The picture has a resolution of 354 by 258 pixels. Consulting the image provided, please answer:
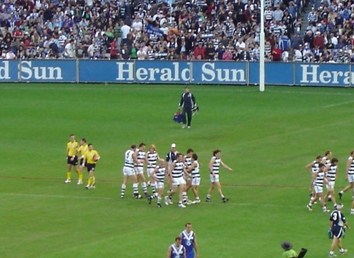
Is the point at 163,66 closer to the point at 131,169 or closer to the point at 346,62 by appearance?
the point at 346,62

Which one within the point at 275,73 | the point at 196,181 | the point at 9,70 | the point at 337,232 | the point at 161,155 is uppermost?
the point at 9,70

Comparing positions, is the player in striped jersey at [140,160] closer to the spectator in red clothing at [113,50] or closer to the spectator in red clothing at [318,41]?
the spectator in red clothing at [318,41]

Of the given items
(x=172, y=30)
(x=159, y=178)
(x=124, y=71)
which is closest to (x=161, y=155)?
(x=159, y=178)

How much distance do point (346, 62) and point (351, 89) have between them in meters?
1.61

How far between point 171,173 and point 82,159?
4.66 m

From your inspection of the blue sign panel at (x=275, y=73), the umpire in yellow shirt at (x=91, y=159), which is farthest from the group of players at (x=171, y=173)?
the blue sign panel at (x=275, y=73)

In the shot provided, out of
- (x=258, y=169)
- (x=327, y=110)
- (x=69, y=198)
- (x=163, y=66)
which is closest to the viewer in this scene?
(x=69, y=198)

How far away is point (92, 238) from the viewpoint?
1232 inches

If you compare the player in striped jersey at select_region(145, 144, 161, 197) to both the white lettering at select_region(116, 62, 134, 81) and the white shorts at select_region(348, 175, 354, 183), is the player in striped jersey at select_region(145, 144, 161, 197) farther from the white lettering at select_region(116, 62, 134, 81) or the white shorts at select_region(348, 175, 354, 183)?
the white lettering at select_region(116, 62, 134, 81)

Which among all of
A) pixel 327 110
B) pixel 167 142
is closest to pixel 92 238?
pixel 167 142

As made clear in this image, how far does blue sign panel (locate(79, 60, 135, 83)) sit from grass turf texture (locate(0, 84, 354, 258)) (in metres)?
0.84

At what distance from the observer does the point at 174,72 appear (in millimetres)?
61750

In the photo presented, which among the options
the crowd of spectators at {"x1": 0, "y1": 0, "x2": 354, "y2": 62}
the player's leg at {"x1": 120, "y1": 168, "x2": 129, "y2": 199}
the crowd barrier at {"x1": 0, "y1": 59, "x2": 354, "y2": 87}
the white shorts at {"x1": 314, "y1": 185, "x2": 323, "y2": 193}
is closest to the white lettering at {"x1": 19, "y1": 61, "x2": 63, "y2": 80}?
the crowd barrier at {"x1": 0, "y1": 59, "x2": 354, "y2": 87}

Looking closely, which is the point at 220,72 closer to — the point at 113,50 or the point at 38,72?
the point at 113,50
